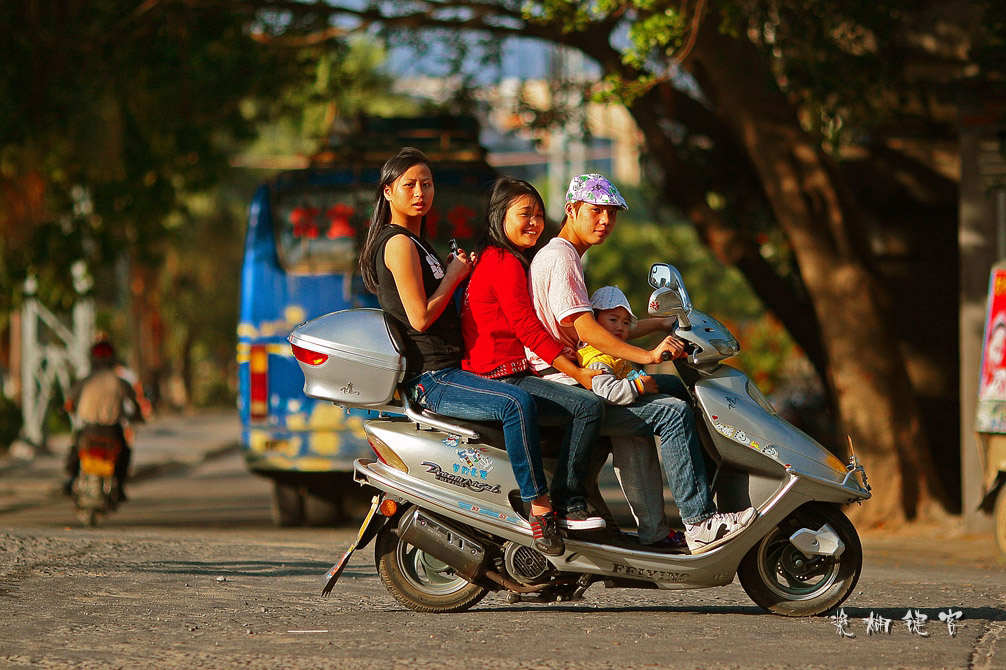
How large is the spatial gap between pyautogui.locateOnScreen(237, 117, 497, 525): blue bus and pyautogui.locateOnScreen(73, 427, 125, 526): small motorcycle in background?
114 cm

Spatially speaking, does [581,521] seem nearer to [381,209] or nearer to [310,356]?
[310,356]

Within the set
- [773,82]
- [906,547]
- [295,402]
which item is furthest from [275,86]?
[906,547]

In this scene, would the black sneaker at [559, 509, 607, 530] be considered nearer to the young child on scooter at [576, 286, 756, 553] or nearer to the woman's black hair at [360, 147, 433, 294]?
the young child on scooter at [576, 286, 756, 553]

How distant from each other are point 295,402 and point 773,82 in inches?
190

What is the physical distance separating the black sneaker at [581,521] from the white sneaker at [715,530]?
383 mm

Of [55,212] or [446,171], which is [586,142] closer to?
[446,171]

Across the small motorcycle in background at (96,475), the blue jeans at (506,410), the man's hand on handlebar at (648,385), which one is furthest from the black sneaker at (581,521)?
the small motorcycle in background at (96,475)

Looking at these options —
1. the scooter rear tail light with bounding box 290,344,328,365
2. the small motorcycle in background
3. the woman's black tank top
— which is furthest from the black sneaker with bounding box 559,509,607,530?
the small motorcycle in background

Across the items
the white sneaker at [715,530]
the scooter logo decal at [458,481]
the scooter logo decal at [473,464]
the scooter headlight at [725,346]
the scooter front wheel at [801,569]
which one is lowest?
the scooter front wheel at [801,569]

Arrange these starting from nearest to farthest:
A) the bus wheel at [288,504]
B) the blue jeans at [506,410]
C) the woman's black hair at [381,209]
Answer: the blue jeans at [506,410]
the woman's black hair at [381,209]
the bus wheel at [288,504]

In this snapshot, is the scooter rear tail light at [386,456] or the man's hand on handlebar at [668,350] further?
the scooter rear tail light at [386,456]

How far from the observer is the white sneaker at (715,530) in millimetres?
5555

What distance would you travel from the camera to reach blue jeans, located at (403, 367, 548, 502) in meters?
5.42

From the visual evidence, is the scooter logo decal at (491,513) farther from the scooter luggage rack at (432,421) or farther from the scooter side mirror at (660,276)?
the scooter side mirror at (660,276)
